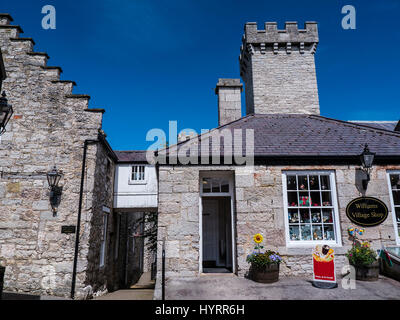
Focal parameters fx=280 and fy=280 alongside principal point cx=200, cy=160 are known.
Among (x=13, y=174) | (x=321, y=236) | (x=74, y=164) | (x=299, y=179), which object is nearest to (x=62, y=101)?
(x=74, y=164)

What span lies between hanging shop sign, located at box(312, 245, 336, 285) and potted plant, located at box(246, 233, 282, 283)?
2.68ft

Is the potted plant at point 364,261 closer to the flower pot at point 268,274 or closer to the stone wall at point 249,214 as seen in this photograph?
the stone wall at point 249,214

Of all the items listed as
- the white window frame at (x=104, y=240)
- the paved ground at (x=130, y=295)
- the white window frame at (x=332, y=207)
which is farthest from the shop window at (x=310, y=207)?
the white window frame at (x=104, y=240)

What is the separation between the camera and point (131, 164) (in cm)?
1319

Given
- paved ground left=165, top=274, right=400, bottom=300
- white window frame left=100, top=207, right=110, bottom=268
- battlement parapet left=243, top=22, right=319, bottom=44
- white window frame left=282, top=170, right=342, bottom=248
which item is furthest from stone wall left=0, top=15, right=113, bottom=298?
battlement parapet left=243, top=22, right=319, bottom=44

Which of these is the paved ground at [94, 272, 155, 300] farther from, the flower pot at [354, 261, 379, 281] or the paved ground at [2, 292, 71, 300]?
the flower pot at [354, 261, 379, 281]

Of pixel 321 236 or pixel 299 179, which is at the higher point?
pixel 299 179

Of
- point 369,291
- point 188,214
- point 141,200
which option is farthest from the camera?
point 141,200

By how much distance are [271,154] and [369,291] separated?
12.1 ft

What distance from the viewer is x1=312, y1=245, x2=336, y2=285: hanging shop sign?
598cm

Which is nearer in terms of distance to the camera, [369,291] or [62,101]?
[369,291]

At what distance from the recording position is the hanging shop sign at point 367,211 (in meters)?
7.24
